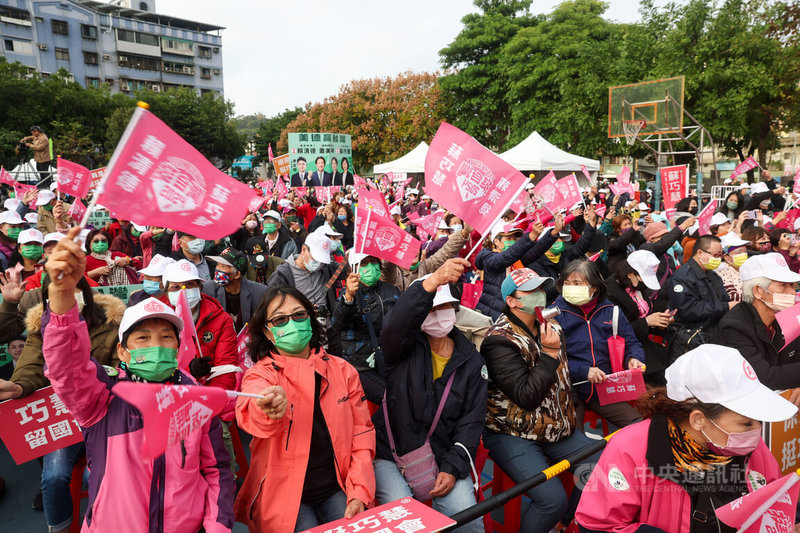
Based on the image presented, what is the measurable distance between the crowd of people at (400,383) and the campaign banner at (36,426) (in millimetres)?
90

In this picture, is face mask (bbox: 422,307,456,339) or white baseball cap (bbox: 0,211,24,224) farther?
white baseball cap (bbox: 0,211,24,224)

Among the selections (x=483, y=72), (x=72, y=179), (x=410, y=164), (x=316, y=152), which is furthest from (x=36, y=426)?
(x=483, y=72)

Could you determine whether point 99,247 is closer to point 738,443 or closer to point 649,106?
point 738,443

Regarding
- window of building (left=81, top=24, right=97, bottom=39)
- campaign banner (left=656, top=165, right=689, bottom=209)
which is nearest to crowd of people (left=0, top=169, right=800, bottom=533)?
campaign banner (left=656, top=165, right=689, bottom=209)

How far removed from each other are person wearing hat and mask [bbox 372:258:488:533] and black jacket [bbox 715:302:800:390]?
5.85ft

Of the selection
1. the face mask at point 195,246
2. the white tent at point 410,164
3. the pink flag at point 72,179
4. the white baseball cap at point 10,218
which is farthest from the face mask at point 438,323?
the white tent at point 410,164

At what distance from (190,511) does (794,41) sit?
27.2m

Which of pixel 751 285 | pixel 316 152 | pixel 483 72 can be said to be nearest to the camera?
pixel 751 285

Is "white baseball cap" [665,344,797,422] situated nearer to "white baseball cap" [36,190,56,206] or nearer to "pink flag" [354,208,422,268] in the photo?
"pink flag" [354,208,422,268]

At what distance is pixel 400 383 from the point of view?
119 inches

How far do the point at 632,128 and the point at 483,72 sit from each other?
15281 mm

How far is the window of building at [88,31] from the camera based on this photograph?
59.1 metres

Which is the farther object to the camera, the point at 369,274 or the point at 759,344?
the point at 369,274

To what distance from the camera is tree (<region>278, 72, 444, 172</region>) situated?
3638 centimetres
